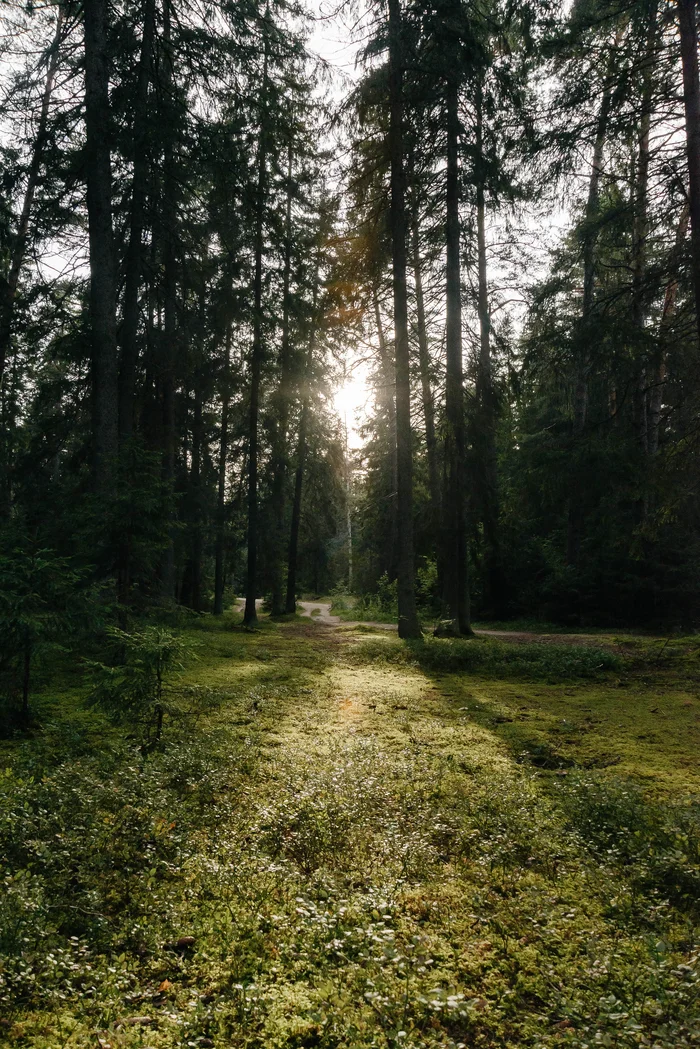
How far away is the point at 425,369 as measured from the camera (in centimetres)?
1612

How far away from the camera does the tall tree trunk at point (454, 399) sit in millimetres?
13695

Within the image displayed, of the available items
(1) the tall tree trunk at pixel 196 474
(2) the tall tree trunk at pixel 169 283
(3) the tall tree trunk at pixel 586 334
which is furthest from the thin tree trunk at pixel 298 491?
(3) the tall tree trunk at pixel 586 334

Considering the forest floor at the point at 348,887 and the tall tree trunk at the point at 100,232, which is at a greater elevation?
the tall tree trunk at the point at 100,232

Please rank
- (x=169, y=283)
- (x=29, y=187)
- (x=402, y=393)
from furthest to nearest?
(x=169, y=283) → (x=402, y=393) → (x=29, y=187)

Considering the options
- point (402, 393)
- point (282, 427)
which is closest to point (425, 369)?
point (402, 393)

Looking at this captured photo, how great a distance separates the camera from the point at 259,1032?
2281 millimetres

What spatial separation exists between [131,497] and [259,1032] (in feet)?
17.2

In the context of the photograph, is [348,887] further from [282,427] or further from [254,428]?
[282,427]

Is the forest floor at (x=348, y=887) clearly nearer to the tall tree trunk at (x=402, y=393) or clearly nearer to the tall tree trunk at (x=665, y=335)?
the tall tree trunk at (x=665, y=335)

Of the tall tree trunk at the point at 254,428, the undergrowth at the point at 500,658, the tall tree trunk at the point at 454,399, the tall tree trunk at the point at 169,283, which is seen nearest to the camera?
the undergrowth at the point at 500,658

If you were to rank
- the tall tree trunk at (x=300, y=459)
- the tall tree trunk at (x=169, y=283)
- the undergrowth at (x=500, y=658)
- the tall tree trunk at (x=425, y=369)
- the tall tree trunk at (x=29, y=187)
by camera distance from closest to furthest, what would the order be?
the undergrowth at (x=500, y=658)
the tall tree trunk at (x=29, y=187)
the tall tree trunk at (x=169, y=283)
the tall tree trunk at (x=425, y=369)
the tall tree trunk at (x=300, y=459)

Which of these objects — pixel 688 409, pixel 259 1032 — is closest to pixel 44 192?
pixel 688 409

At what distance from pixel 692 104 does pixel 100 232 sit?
10.5 meters

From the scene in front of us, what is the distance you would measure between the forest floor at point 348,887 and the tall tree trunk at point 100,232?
660 cm
